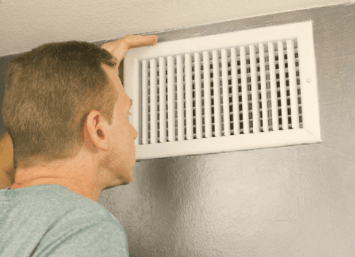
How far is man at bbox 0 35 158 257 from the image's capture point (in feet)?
2.11

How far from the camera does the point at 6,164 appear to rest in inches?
43.2

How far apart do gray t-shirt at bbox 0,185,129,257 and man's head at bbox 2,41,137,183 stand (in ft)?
0.43

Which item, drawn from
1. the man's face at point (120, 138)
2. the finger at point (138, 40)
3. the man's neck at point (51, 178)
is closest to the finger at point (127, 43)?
the finger at point (138, 40)

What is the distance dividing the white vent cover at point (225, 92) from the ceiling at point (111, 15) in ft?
0.22

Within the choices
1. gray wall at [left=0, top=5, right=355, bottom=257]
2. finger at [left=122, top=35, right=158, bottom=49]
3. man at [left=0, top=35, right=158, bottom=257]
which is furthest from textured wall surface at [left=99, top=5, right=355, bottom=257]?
finger at [left=122, top=35, right=158, bottom=49]

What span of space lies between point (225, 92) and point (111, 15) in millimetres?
420

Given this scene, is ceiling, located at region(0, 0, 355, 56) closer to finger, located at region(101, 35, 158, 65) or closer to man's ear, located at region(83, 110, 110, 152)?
finger, located at region(101, 35, 158, 65)

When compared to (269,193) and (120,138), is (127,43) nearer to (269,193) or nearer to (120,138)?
(120,138)

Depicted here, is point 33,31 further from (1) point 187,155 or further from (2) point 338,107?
(2) point 338,107

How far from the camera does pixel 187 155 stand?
1.21 metres

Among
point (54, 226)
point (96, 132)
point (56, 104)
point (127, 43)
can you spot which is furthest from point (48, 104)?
point (127, 43)

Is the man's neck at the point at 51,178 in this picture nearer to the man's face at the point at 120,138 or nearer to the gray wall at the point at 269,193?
the man's face at the point at 120,138

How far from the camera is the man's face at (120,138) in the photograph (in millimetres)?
952

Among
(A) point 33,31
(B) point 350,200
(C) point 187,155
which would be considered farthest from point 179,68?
(B) point 350,200
